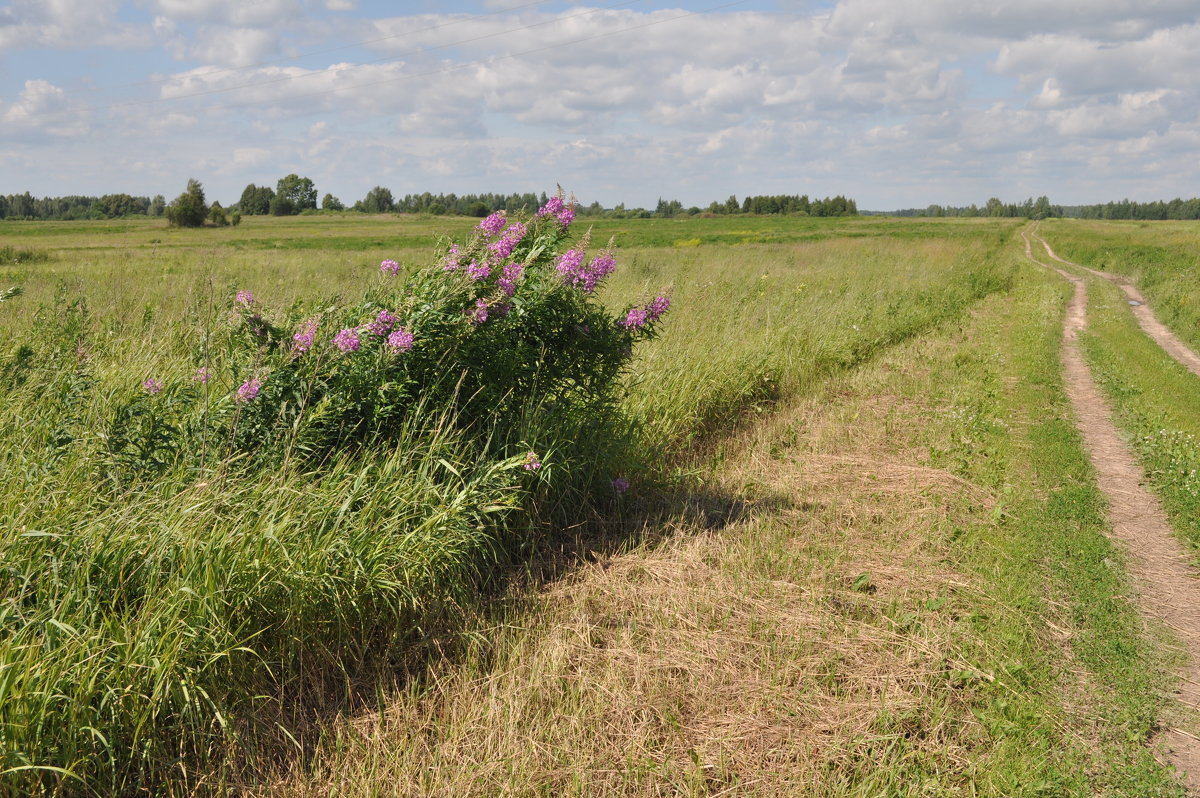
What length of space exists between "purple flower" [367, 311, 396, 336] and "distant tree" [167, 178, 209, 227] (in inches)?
2667

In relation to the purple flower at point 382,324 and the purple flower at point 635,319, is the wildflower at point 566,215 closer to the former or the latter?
the purple flower at point 635,319

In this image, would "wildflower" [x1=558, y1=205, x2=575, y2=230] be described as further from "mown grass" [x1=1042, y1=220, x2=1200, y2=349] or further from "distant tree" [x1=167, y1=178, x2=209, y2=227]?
"distant tree" [x1=167, y1=178, x2=209, y2=227]

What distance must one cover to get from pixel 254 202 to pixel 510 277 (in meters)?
101

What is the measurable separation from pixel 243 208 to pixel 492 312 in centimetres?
10106

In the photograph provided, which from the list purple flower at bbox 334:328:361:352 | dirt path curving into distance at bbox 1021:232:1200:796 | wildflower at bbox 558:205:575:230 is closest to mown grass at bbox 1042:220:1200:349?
dirt path curving into distance at bbox 1021:232:1200:796

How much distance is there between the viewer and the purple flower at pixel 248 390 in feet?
12.7

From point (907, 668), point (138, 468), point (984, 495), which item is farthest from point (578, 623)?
point (984, 495)

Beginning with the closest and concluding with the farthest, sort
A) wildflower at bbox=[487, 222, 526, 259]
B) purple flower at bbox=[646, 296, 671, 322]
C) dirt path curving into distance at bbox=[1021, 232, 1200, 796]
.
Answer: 1. dirt path curving into distance at bbox=[1021, 232, 1200, 796]
2. wildflower at bbox=[487, 222, 526, 259]
3. purple flower at bbox=[646, 296, 671, 322]

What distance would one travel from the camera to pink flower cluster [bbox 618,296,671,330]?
5207mm

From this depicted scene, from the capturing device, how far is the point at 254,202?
3688 inches

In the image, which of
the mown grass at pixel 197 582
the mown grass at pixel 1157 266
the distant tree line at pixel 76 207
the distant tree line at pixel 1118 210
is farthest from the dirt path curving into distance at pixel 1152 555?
the distant tree line at pixel 1118 210

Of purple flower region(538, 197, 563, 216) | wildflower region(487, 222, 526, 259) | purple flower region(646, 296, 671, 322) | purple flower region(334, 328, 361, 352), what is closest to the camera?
purple flower region(334, 328, 361, 352)

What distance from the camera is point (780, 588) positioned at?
4297mm

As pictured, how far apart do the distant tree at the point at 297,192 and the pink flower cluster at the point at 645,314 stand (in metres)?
98.0
